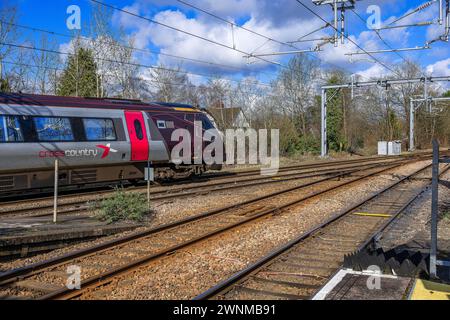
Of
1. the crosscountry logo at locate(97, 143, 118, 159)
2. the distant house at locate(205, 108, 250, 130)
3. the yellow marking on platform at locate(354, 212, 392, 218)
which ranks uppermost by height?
the distant house at locate(205, 108, 250, 130)

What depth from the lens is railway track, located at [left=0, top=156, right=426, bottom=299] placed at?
19.7 ft

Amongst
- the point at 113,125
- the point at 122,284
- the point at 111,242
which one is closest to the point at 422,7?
the point at 113,125

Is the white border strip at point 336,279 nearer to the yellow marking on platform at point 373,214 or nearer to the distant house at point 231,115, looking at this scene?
the yellow marking on platform at point 373,214

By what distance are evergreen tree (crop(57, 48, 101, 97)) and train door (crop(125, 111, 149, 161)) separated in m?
15.9

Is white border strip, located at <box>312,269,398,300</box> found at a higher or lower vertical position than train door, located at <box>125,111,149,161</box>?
lower

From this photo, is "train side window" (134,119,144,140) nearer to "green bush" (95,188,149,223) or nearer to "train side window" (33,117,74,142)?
"train side window" (33,117,74,142)

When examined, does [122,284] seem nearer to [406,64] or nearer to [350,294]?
[350,294]

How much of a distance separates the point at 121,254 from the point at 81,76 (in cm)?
2661

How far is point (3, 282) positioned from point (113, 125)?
32.5 feet

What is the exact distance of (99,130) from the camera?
15109 millimetres

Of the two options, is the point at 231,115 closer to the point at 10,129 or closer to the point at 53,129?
the point at 53,129

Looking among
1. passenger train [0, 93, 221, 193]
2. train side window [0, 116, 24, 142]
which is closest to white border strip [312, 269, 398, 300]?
passenger train [0, 93, 221, 193]

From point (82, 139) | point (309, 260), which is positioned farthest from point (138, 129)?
point (309, 260)

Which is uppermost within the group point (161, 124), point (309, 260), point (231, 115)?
point (231, 115)
